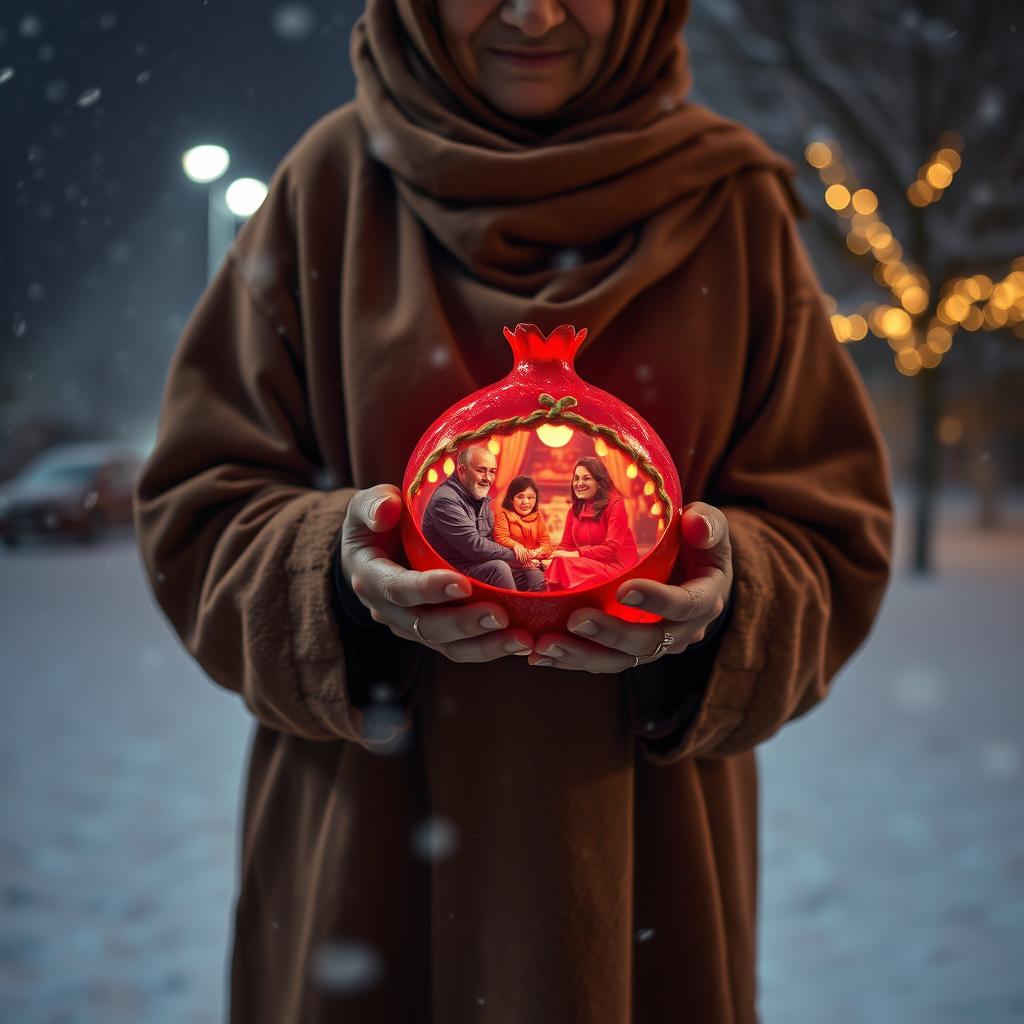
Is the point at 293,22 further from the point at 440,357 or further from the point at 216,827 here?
the point at 216,827

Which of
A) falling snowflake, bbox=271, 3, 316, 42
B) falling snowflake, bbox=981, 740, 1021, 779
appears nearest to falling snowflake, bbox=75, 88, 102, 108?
falling snowflake, bbox=271, 3, 316, 42

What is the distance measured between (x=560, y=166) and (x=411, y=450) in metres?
0.23

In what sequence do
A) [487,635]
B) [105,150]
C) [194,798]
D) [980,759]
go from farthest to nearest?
[980,759]
[194,798]
[105,150]
[487,635]

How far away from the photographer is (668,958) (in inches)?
29.1

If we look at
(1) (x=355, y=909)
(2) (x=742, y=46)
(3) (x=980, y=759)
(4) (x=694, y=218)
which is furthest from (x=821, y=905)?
(2) (x=742, y=46)

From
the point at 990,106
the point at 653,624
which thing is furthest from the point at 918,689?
the point at 653,624

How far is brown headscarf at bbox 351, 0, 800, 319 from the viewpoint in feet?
2.30

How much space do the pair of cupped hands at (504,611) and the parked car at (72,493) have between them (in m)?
0.78

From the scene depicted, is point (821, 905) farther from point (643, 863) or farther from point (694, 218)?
point (694, 218)

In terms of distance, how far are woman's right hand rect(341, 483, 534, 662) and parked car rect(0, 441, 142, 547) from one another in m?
0.76

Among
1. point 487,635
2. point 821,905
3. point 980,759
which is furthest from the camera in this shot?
point 980,759

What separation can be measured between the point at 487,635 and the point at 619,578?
8 centimetres

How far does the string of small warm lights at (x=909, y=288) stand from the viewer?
2797 millimetres

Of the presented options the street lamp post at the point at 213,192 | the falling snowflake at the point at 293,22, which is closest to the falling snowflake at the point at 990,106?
the falling snowflake at the point at 293,22
